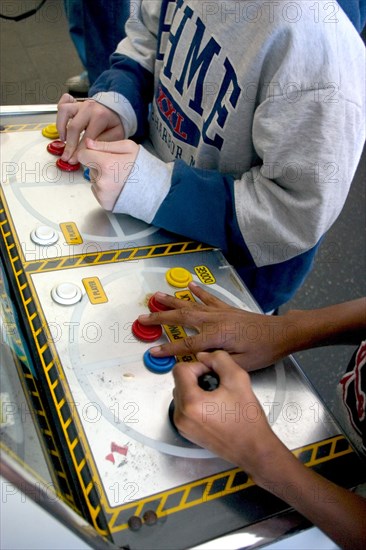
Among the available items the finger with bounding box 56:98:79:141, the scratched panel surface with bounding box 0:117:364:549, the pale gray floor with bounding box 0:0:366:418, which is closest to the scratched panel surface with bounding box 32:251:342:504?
the scratched panel surface with bounding box 0:117:364:549

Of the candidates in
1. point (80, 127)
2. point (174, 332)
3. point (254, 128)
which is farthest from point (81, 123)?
point (174, 332)

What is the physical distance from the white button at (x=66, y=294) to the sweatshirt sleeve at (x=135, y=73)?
37 cm

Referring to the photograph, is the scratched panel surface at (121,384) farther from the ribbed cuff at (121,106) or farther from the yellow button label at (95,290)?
the ribbed cuff at (121,106)

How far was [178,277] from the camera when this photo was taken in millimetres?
639

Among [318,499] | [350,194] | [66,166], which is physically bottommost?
[350,194]

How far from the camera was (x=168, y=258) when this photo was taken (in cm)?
68

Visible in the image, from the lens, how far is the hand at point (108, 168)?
669mm

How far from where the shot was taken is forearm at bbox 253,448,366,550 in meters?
0.45

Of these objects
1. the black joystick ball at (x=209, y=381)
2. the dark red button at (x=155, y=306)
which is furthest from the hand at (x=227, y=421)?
the dark red button at (x=155, y=306)

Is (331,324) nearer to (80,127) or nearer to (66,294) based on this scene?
(66,294)

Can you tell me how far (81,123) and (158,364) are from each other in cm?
43

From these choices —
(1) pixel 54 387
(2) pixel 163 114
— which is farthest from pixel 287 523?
→ (2) pixel 163 114

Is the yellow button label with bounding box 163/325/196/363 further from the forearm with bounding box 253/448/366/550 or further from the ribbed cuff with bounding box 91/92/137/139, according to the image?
the ribbed cuff with bounding box 91/92/137/139

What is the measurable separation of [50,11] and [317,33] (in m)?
2.41
